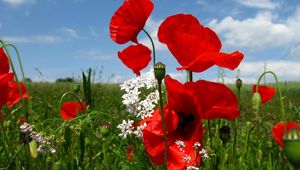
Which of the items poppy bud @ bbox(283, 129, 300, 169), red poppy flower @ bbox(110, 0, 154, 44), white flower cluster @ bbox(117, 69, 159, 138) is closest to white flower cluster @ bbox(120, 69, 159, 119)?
white flower cluster @ bbox(117, 69, 159, 138)

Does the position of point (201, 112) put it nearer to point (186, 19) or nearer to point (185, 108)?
point (185, 108)

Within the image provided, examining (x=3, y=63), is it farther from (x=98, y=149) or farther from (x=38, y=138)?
(x=98, y=149)

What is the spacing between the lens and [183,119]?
5.28ft

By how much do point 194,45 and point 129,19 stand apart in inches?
13.6

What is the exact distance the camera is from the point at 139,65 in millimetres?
1771

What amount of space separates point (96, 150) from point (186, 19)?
2229 millimetres

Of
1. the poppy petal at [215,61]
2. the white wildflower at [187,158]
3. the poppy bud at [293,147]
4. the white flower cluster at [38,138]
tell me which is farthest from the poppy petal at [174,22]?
the poppy bud at [293,147]

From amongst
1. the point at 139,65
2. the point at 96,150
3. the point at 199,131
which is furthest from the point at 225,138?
the point at 96,150

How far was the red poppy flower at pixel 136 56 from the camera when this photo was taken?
1.75 meters

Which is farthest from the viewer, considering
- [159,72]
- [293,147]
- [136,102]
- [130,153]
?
[130,153]

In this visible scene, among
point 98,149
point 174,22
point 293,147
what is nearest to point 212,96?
point 174,22

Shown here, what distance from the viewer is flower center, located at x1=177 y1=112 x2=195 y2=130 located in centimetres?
161

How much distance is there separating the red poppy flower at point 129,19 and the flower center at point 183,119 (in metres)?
0.37

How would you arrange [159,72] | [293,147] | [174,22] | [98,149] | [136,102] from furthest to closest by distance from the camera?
[98,149]
[136,102]
[174,22]
[159,72]
[293,147]
